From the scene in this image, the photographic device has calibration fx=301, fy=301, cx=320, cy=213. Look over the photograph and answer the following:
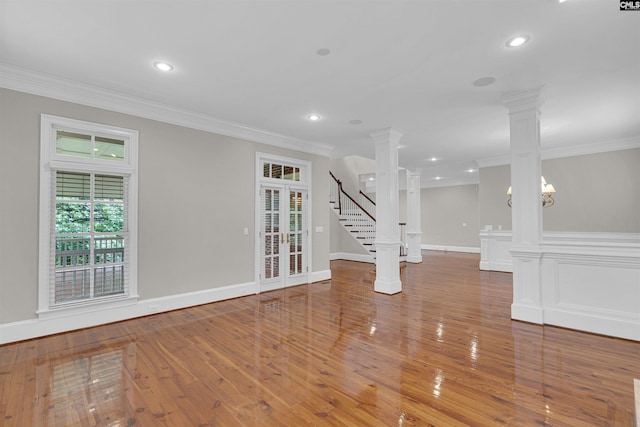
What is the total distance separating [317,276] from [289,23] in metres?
5.08

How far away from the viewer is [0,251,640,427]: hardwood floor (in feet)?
6.89

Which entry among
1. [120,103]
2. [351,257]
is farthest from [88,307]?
[351,257]

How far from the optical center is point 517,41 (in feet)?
9.49

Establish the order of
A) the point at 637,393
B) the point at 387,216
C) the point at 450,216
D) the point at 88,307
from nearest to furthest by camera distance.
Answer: the point at 637,393 → the point at 88,307 → the point at 387,216 → the point at 450,216

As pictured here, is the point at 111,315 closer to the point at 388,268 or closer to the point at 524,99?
the point at 388,268

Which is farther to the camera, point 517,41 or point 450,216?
point 450,216

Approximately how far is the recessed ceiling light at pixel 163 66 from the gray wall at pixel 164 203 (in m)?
1.28

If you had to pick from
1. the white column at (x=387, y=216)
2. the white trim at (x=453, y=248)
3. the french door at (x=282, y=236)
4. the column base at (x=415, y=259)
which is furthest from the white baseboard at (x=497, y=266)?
the french door at (x=282, y=236)

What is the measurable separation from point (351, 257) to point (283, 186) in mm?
4758

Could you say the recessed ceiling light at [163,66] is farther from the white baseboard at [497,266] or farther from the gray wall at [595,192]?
the gray wall at [595,192]

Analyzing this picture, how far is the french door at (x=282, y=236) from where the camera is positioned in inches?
229

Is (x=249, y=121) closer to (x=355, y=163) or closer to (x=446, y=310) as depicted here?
(x=446, y=310)

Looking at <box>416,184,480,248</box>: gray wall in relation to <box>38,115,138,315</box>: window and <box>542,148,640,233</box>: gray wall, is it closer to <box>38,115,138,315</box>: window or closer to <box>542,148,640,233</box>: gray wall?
<box>542,148,640,233</box>: gray wall

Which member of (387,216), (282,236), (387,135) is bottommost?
(282,236)
